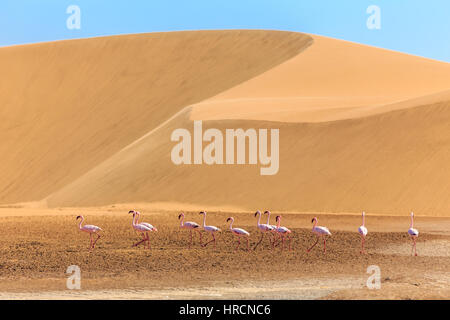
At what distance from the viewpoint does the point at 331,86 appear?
5241cm

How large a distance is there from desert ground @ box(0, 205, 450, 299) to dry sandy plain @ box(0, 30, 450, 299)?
0.06 m

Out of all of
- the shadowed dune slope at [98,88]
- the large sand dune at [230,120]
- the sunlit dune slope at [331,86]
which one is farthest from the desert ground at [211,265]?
the shadowed dune slope at [98,88]

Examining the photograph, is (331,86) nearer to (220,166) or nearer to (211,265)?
(220,166)

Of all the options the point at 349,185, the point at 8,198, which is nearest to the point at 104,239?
the point at 349,185

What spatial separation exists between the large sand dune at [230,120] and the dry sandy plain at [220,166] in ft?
0.41

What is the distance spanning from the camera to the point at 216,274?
43.1 ft

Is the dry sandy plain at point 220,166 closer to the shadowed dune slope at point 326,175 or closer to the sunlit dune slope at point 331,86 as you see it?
the shadowed dune slope at point 326,175

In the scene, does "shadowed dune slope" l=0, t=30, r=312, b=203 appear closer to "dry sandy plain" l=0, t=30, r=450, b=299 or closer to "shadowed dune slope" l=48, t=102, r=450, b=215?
"dry sandy plain" l=0, t=30, r=450, b=299

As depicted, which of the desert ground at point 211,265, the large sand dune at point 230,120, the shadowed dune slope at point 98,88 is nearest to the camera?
the desert ground at point 211,265

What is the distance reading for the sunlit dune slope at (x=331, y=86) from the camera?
3988 cm

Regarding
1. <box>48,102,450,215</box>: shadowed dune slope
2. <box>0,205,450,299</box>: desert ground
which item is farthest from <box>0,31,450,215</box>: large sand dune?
<box>0,205,450,299</box>: desert ground

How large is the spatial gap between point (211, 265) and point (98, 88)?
47208mm

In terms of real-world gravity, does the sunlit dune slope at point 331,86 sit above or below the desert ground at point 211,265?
above
